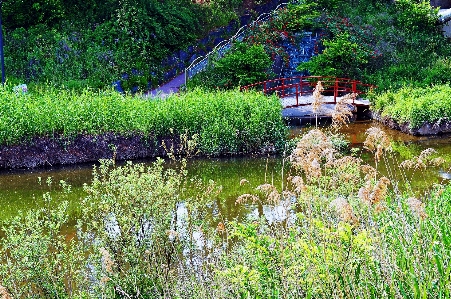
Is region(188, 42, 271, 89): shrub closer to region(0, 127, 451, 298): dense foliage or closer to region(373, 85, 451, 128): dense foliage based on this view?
region(373, 85, 451, 128): dense foliage

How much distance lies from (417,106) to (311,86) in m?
5.63

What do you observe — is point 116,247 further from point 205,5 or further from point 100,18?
point 205,5

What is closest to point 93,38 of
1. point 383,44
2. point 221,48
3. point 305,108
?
point 221,48

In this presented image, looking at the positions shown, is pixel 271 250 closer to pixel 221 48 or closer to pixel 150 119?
pixel 150 119

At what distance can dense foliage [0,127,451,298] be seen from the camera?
701cm

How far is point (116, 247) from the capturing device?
9742mm

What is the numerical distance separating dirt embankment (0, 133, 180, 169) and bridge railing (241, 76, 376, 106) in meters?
6.41

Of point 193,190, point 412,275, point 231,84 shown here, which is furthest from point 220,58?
point 412,275

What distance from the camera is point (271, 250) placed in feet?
27.0

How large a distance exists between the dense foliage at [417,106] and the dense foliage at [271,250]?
43.6 feet

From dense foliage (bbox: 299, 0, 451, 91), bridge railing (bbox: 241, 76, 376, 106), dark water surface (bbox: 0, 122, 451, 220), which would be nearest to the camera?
dark water surface (bbox: 0, 122, 451, 220)

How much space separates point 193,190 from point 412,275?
36.4ft

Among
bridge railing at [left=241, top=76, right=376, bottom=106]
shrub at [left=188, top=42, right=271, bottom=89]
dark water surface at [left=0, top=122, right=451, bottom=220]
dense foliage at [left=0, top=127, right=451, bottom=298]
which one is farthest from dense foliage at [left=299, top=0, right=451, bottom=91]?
dense foliage at [left=0, top=127, right=451, bottom=298]

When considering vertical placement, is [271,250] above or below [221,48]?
below
